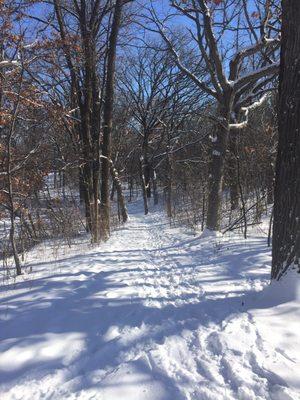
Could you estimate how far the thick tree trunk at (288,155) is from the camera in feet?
14.7

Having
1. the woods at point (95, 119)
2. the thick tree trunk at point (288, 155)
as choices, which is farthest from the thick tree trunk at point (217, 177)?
the thick tree trunk at point (288, 155)

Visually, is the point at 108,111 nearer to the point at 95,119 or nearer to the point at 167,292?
the point at 95,119

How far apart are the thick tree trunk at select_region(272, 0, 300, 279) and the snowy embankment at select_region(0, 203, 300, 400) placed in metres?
0.38

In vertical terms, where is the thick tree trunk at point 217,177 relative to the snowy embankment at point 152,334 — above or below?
above

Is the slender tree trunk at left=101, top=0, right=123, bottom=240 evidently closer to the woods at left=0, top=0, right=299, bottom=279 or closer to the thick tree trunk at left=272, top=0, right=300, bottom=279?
the woods at left=0, top=0, right=299, bottom=279

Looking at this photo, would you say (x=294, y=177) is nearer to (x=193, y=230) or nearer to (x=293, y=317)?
(x=293, y=317)

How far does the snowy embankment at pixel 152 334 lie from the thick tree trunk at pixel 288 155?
38 cm

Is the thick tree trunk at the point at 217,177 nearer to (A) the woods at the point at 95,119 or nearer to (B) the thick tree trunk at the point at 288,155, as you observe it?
(A) the woods at the point at 95,119

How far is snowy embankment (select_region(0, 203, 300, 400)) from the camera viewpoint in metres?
3.00

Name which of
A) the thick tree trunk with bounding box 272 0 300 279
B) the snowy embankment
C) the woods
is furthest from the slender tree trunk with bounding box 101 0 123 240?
the thick tree trunk with bounding box 272 0 300 279

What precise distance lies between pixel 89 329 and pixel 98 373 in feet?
3.23

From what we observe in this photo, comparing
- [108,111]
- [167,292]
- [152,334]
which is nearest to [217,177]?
[108,111]

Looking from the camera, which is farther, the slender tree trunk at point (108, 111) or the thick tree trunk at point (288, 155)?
the slender tree trunk at point (108, 111)

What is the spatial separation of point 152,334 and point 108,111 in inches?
413
